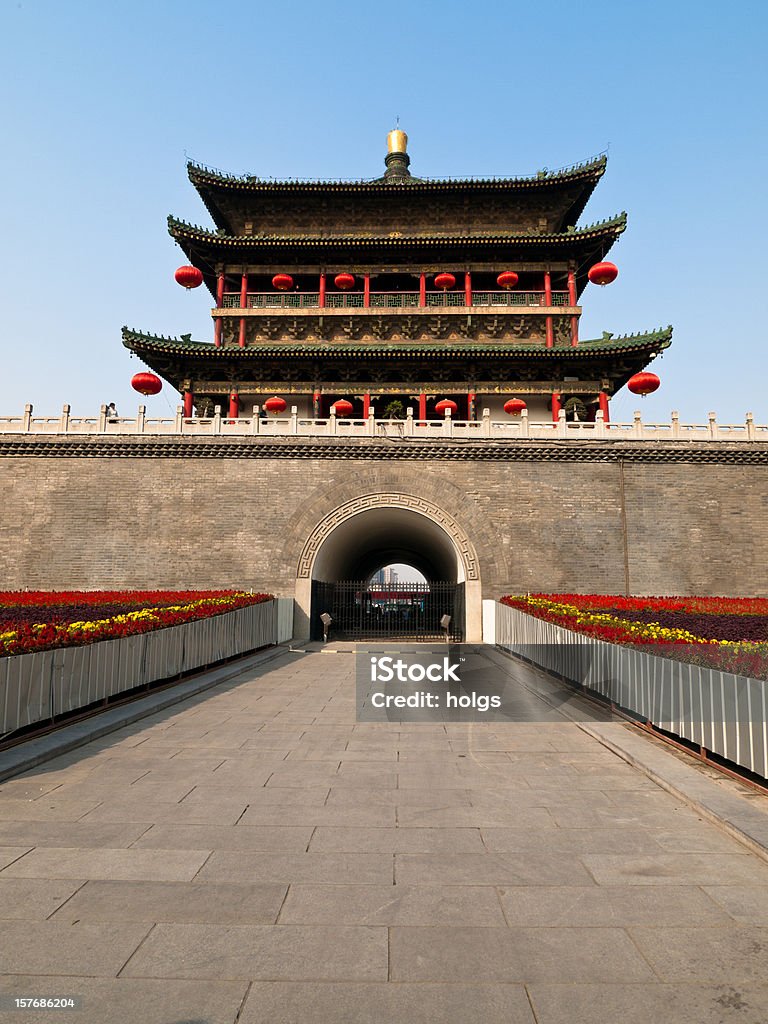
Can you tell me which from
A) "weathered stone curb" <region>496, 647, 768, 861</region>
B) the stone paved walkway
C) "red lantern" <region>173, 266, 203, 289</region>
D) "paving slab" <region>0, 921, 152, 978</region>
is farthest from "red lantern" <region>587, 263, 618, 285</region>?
"paving slab" <region>0, 921, 152, 978</region>

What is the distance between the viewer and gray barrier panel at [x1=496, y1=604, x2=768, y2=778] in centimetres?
552

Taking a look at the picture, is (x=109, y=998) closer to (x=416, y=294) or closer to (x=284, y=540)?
(x=284, y=540)

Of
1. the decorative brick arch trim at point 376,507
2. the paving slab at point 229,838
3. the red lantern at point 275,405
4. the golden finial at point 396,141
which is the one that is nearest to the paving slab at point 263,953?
the paving slab at point 229,838

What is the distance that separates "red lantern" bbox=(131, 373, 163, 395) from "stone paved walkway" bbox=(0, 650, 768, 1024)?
20270mm

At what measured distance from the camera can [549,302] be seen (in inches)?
1082

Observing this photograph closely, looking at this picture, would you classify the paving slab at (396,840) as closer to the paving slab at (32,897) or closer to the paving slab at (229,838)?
the paving slab at (229,838)

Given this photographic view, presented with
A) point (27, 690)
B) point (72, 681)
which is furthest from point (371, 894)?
point (72, 681)

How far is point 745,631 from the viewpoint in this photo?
11648 mm

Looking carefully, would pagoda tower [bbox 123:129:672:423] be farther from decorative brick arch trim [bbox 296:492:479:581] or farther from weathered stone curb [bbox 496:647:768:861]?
weathered stone curb [bbox 496:647:768:861]

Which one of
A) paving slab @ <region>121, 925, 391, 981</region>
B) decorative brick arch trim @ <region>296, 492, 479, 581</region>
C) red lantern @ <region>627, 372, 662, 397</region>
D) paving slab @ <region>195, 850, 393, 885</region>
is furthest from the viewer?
red lantern @ <region>627, 372, 662, 397</region>

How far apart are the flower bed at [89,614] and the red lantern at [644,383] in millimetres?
15376

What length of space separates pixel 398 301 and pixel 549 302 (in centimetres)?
662

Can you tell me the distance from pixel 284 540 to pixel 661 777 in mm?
16714

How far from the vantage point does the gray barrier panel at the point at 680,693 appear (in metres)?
5.52
